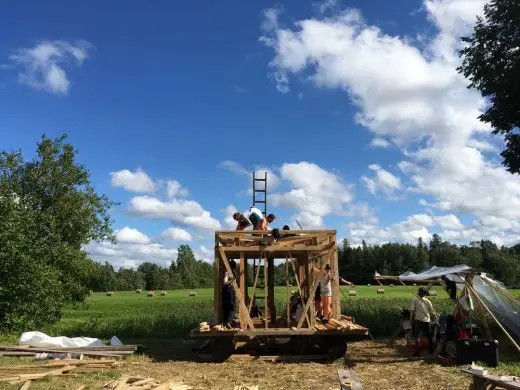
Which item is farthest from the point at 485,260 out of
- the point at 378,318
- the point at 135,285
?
the point at 378,318

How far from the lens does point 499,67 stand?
1647 centimetres

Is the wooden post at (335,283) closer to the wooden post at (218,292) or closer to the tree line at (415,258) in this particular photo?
the wooden post at (218,292)

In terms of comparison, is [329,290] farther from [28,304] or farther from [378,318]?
[28,304]

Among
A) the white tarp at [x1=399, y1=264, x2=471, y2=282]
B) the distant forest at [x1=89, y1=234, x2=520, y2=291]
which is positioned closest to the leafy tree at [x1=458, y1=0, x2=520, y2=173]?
the white tarp at [x1=399, y1=264, x2=471, y2=282]

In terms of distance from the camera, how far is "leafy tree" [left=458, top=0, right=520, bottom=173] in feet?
52.4

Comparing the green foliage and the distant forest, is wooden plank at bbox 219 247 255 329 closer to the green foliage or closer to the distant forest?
the green foliage

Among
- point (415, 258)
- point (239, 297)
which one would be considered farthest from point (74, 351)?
point (415, 258)

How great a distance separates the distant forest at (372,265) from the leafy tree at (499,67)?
73967 mm

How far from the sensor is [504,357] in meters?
12.9

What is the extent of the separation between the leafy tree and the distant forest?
243 feet

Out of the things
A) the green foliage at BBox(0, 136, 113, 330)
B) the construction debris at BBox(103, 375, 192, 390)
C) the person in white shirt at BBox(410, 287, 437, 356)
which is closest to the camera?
the construction debris at BBox(103, 375, 192, 390)

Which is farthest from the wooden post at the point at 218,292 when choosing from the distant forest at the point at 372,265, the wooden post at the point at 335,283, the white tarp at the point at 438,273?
the distant forest at the point at 372,265

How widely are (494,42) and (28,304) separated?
1933 centimetres

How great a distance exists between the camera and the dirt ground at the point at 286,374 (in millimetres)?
9852
